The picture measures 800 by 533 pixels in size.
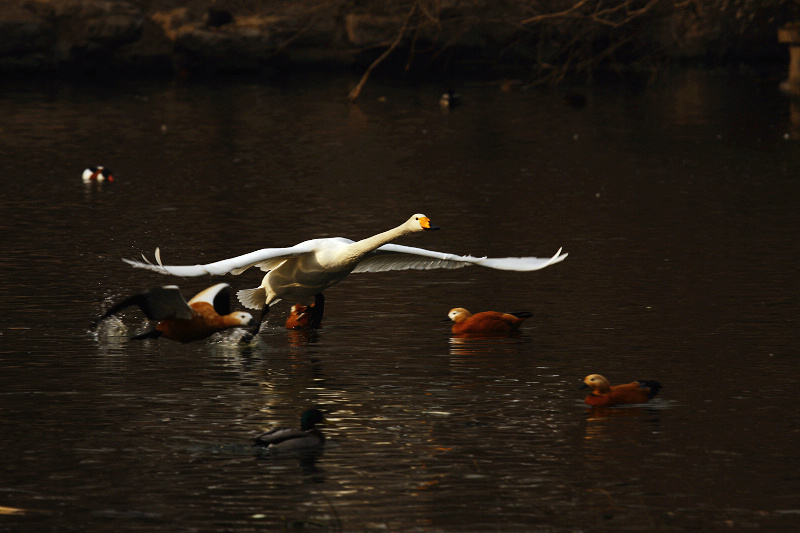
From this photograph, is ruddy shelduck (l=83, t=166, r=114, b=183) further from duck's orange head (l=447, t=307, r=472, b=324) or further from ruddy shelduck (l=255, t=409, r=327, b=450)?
ruddy shelduck (l=255, t=409, r=327, b=450)

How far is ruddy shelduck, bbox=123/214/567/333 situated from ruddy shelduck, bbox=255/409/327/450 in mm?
2694

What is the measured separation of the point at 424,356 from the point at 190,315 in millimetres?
1909

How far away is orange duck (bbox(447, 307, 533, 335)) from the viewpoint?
13.1 meters

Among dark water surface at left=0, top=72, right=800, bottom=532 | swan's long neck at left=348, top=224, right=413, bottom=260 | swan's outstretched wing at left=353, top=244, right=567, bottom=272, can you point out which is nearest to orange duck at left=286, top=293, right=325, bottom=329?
dark water surface at left=0, top=72, right=800, bottom=532

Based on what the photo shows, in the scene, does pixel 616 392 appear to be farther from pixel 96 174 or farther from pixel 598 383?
pixel 96 174

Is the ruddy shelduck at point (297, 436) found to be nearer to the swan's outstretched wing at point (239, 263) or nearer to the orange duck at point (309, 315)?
the swan's outstretched wing at point (239, 263)

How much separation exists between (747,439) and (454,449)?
1877 millimetres

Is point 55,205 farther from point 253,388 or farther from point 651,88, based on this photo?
point 651,88

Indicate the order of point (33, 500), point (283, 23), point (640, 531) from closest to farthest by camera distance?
point (640, 531) → point (33, 500) → point (283, 23)

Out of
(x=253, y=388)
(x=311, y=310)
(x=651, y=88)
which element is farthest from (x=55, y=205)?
(x=651, y=88)

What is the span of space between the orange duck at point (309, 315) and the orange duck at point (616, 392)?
345cm

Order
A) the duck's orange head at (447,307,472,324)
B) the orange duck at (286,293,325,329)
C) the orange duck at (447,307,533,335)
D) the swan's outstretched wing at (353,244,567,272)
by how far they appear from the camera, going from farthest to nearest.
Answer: the orange duck at (286,293,325,329), the duck's orange head at (447,307,472,324), the orange duck at (447,307,533,335), the swan's outstretched wing at (353,244,567,272)

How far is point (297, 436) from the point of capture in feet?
30.7

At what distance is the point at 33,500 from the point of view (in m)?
8.49
